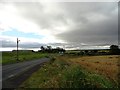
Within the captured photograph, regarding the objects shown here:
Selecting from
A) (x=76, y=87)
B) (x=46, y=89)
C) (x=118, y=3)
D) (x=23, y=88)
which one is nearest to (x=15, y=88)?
(x=23, y=88)

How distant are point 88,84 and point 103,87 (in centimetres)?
62

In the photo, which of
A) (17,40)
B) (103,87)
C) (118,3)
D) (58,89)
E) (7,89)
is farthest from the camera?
(17,40)

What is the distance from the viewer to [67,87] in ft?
39.8

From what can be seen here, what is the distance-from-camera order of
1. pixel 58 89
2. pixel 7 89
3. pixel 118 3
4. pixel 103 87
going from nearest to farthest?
pixel 103 87 < pixel 58 89 < pixel 118 3 < pixel 7 89

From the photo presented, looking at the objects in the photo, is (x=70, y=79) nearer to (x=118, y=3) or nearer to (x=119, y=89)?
(x=119, y=89)

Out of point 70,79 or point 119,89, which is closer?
point 119,89

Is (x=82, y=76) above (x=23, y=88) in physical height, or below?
above

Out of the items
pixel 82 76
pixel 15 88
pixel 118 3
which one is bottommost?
pixel 15 88

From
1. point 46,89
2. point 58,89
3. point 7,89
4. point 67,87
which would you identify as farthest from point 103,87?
point 7,89

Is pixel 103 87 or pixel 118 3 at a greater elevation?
pixel 118 3

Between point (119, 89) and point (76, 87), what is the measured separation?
1.81 metres

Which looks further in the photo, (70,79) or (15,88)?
(15,88)

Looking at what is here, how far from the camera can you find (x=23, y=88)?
17.6 metres

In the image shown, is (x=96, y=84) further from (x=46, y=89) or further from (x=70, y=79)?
(x=46, y=89)
